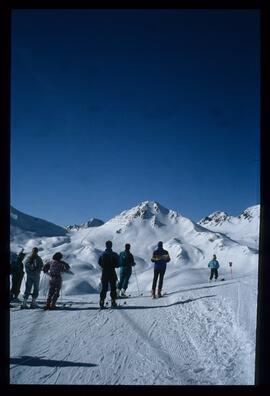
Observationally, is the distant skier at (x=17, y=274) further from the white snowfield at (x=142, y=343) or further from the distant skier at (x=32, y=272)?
the white snowfield at (x=142, y=343)

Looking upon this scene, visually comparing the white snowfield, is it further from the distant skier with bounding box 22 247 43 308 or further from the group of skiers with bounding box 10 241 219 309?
the distant skier with bounding box 22 247 43 308

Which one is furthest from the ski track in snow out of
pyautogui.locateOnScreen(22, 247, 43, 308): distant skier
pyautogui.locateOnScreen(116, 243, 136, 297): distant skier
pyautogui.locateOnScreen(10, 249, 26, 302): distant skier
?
pyautogui.locateOnScreen(10, 249, 26, 302): distant skier

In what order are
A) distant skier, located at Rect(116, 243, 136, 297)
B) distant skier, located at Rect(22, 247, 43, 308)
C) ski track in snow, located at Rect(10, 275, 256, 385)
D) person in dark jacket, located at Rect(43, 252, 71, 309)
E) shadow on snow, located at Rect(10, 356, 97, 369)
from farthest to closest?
distant skier, located at Rect(116, 243, 136, 297)
distant skier, located at Rect(22, 247, 43, 308)
person in dark jacket, located at Rect(43, 252, 71, 309)
shadow on snow, located at Rect(10, 356, 97, 369)
ski track in snow, located at Rect(10, 275, 256, 385)

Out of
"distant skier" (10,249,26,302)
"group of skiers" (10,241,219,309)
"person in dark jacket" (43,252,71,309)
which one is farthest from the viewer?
"distant skier" (10,249,26,302)

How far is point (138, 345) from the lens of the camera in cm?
628

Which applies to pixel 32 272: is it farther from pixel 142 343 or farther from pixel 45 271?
pixel 142 343

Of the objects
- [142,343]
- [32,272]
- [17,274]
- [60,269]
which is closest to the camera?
[142,343]

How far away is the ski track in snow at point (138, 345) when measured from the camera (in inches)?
190

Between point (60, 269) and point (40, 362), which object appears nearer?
point (40, 362)

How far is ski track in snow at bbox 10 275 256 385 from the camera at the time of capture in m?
4.82

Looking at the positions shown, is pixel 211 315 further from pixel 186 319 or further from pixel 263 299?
pixel 263 299

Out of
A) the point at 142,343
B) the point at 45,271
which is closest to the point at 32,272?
the point at 45,271

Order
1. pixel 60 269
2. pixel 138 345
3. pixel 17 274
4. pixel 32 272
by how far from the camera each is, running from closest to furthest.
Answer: pixel 138 345, pixel 60 269, pixel 32 272, pixel 17 274

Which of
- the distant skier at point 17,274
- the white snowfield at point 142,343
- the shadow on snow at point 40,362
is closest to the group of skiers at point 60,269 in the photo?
the white snowfield at point 142,343
